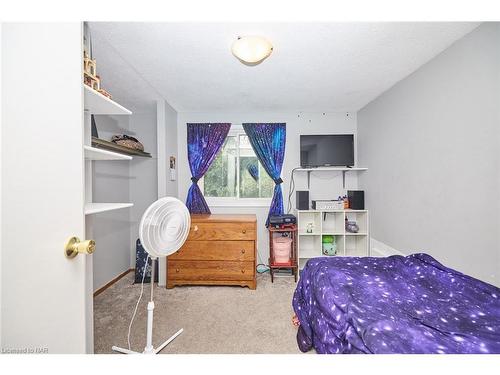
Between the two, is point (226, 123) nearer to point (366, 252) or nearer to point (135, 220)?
point (135, 220)

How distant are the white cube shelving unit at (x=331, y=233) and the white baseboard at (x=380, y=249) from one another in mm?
71

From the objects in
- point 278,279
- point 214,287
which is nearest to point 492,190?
point 278,279

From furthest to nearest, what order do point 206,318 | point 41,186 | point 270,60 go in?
point 206,318 → point 270,60 → point 41,186

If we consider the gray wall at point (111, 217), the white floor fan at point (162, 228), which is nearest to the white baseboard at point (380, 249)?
the white floor fan at point (162, 228)

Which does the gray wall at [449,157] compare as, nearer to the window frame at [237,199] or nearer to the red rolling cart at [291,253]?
the red rolling cart at [291,253]

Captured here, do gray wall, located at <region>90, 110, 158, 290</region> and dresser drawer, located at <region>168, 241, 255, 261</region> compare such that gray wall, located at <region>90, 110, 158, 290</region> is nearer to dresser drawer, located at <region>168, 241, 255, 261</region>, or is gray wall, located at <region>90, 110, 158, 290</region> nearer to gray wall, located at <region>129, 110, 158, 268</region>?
gray wall, located at <region>129, 110, 158, 268</region>

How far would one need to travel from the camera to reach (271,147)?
3023mm

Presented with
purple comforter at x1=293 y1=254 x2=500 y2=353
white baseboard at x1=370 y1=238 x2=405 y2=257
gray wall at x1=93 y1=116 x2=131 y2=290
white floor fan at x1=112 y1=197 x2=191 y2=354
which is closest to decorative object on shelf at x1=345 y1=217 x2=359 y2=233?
white baseboard at x1=370 y1=238 x2=405 y2=257

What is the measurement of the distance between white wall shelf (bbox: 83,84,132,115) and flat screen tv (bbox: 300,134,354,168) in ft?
7.74

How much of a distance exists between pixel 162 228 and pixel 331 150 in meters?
2.49

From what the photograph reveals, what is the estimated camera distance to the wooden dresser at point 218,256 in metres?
2.43

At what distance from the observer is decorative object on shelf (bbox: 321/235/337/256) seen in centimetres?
282

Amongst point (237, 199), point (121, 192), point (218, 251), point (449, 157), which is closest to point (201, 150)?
point (237, 199)

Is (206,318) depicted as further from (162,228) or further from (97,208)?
(97,208)
